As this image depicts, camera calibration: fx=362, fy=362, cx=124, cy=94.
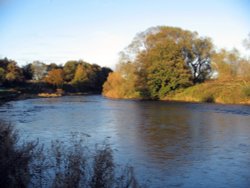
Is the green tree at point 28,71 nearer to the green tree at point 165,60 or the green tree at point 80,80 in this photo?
the green tree at point 80,80

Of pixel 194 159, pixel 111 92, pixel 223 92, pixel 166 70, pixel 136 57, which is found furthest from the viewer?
pixel 111 92

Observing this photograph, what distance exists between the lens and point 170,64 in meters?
50.6

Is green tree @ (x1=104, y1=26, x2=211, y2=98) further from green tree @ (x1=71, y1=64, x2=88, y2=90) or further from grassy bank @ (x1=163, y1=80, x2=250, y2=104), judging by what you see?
green tree @ (x1=71, y1=64, x2=88, y2=90)

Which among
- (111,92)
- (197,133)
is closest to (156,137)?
(197,133)

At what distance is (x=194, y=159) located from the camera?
39.2ft

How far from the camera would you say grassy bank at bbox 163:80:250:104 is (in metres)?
42.0

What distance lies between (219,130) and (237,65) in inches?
1455

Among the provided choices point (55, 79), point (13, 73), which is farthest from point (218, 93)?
point (13, 73)

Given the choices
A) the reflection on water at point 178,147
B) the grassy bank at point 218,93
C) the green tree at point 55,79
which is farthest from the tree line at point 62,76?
the reflection on water at point 178,147

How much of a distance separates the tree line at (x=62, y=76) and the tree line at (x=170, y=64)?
1346 inches

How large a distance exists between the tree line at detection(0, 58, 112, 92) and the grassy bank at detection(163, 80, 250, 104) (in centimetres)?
4413

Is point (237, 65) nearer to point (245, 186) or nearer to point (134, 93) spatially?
point (134, 93)

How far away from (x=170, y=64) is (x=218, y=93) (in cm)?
858

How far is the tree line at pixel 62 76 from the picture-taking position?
86938 millimetres
